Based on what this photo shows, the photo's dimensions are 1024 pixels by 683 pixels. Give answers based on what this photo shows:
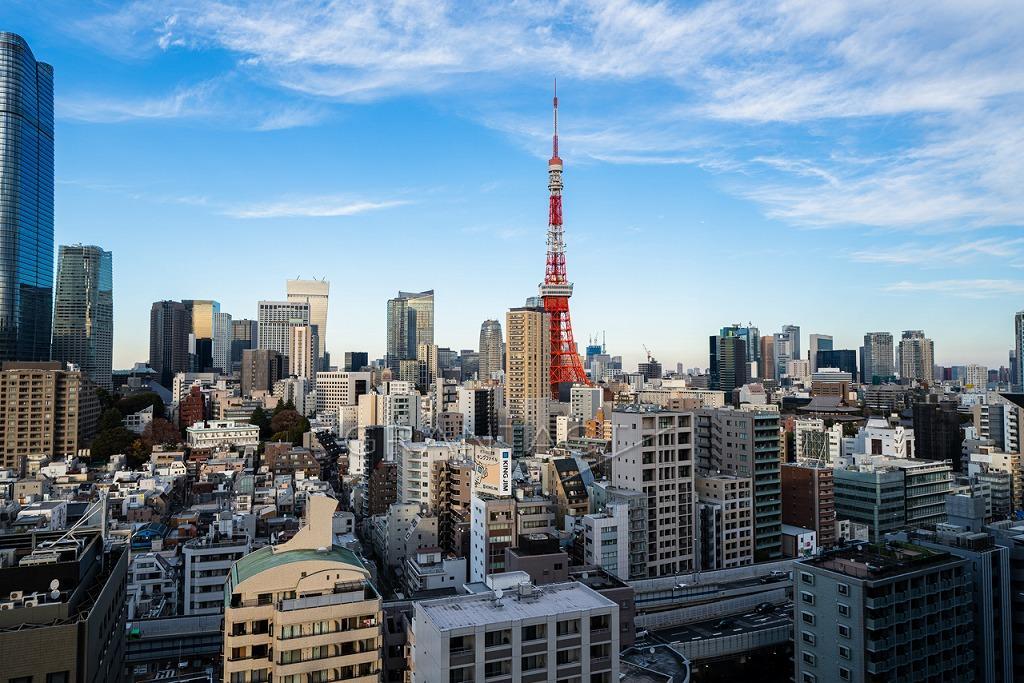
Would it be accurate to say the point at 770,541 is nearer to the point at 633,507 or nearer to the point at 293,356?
the point at 633,507

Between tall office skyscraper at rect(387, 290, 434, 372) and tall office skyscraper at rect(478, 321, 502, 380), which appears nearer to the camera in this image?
tall office skyscraper at rect(478, 321, 502, 380)

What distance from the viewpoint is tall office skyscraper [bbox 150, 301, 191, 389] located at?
9350 cm

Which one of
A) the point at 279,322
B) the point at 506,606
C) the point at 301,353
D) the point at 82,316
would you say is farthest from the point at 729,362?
the point at 506,606

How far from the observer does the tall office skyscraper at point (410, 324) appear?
372 feet

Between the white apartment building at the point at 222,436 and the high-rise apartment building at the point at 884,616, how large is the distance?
33.9m

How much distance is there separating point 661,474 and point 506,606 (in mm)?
11169

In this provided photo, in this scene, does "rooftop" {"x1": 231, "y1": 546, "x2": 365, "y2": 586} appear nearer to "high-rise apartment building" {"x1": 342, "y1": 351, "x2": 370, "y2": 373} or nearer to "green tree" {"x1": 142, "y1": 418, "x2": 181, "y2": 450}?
"green tree" {"x1": 142, "y1": 418, "x2": 181, "y2": 450}

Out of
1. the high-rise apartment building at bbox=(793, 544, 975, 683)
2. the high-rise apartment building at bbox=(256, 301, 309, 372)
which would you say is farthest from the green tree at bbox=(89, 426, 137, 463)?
the high-rise apartment building at bbox=(256, 301, 309, 372)

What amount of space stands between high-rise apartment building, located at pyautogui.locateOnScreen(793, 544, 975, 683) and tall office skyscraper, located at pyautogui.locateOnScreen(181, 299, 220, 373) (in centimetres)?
9789

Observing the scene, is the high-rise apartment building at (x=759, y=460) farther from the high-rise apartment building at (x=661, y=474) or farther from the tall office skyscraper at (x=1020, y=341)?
the tall office skyscraper at (x=1020, y=341)

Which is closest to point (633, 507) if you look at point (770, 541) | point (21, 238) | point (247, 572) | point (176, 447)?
point (770, 541)

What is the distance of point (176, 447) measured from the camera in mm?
35906

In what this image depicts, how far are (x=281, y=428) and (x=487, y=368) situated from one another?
157ft

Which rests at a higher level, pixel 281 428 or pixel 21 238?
pixel 21 238
